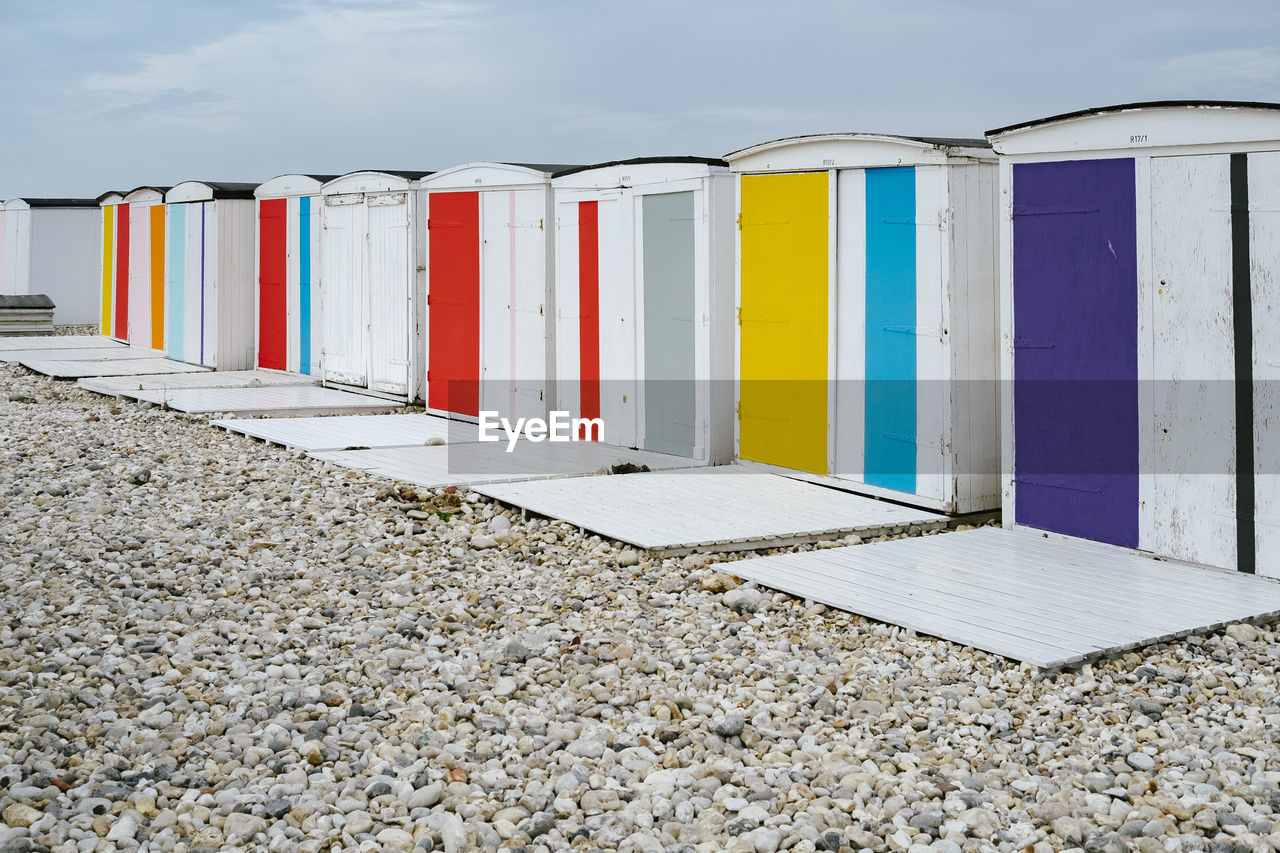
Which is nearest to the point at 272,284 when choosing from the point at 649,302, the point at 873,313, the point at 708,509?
the point at 649,302

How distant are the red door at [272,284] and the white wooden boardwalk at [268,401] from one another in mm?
→ 1392

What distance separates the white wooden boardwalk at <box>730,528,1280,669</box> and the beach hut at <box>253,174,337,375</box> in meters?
8.46

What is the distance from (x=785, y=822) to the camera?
355 cm

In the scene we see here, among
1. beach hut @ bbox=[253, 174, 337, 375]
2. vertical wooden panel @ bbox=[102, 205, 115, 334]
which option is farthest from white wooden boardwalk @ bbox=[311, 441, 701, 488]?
vertical wooden panel @ bbox=[102, 205, 115, 334]

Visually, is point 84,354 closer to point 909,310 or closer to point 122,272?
point 122,272

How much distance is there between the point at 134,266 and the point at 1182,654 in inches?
620

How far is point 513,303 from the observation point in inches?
405

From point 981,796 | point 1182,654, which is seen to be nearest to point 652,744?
point 981,796

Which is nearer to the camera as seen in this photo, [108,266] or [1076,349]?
[1076,349]

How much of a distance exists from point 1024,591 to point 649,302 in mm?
4011

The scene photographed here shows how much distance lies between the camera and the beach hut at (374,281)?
11547mm

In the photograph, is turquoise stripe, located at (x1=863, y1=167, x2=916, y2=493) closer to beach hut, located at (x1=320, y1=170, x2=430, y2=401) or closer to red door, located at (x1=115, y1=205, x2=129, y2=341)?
beach hut, located at (x1=320, y1=170, x2=430, y2=401)

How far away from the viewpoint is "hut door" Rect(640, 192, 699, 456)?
8.62 metres

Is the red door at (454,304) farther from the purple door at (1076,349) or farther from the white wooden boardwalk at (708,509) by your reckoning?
the purple door at (1076,349)
